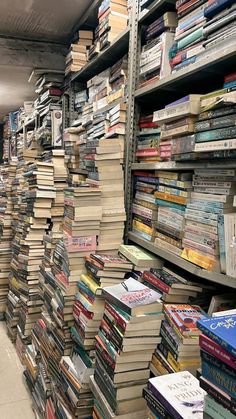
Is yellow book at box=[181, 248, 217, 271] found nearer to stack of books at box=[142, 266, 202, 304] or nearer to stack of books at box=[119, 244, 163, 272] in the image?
stack of books at box=[142, 266, 202, 304]

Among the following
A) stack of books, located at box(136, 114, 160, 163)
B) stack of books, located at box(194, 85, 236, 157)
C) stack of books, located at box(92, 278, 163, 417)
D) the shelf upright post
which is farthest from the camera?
the shelf upright post

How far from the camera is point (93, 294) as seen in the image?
77.2 inches

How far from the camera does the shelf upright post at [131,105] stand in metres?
2.24

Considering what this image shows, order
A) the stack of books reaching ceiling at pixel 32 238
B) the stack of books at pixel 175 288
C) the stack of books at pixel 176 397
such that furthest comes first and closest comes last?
the stack of books reaching ceiling at pixel 32 238, the stack of books at pixel 175 288, the stack of books at pixel 176 397

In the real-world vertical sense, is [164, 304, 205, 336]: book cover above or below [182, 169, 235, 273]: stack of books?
below

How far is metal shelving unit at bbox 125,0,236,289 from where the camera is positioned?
149 centimetres

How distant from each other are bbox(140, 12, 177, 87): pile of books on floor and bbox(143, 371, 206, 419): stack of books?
1.53m

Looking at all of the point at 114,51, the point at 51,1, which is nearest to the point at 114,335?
the point at 114,51

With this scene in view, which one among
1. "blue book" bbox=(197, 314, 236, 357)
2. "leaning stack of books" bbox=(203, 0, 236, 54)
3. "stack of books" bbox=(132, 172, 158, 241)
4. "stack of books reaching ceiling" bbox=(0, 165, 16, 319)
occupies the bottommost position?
"stack of books reaching ceiling" bbox=(0, 165, 16, 319)

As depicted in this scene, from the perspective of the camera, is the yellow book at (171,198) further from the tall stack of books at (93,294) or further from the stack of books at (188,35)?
the stack of books at (188,35)

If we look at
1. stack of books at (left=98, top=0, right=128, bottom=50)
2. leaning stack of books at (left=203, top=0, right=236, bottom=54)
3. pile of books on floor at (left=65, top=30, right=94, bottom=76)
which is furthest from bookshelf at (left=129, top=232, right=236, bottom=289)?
pile of books on floor at (left=65, top=30, right=94, bottom=76)

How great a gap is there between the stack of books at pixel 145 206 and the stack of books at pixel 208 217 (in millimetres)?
395

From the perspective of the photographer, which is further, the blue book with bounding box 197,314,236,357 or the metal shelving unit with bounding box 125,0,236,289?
the metal shelving unit with bounding box 125,0,236,289

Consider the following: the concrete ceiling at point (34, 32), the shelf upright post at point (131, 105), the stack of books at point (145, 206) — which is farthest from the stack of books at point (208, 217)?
the concrete ceiling at point (34, 32)
